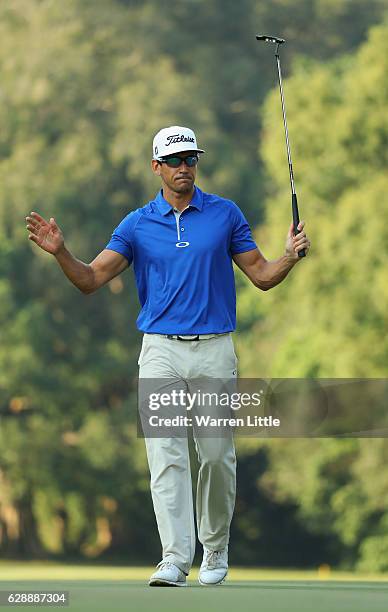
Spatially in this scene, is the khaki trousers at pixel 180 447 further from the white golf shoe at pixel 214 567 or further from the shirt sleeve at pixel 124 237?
the shirt sleeve at pixel 124 237

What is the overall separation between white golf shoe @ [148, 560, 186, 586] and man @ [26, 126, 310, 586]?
0.9 inches

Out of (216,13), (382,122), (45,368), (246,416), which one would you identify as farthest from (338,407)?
(246,416)

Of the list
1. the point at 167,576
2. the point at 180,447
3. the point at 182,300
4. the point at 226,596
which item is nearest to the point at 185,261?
the point at 182,300

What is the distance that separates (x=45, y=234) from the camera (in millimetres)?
8445

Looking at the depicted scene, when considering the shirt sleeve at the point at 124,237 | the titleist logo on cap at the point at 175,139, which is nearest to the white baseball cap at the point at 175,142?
the titleist logo on cap at the point at 175,139

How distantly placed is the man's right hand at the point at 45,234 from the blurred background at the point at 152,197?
2571cm

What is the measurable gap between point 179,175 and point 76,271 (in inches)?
27.7

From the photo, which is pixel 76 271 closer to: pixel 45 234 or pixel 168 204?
pixel 45 234

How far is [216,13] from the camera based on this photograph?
4525 centimetres

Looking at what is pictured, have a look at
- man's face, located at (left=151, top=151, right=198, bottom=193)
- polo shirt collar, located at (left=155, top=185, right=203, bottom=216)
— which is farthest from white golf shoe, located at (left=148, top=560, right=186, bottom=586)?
man's face, located at (left=151, top=151, right=198, bottom=193)

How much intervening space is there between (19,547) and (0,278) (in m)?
6.68

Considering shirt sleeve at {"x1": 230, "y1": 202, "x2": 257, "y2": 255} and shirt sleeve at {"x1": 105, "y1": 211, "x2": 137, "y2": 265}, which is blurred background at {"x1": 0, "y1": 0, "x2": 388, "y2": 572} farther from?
shirt sleeve at {"x1": 105, "y1": 211, "x2": 137, "y2": 265}

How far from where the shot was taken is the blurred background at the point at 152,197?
35.4m

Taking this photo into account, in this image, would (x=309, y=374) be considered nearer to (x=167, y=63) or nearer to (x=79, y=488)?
(x=79, y=488)
